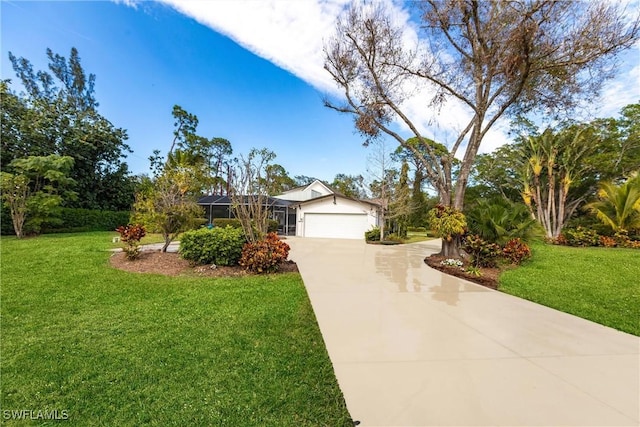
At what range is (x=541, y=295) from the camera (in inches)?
218

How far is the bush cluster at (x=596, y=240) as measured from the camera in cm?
1148

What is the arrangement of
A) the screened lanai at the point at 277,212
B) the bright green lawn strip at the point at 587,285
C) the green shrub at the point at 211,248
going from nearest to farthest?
the bright green lawn strip at the point at 587,285 < the green shrub at the point at 211,248 < the screened lanai at the point at 277,212

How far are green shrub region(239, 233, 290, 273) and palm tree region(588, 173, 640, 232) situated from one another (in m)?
14.2

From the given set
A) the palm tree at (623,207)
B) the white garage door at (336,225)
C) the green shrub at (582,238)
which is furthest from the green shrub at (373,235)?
the palm tree at (623,207)

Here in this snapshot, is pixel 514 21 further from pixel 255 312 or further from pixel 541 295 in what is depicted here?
pixel 255 312

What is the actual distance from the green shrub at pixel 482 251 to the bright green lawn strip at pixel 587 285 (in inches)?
25.4

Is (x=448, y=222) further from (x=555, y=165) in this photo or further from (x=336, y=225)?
(x=555, y=165)

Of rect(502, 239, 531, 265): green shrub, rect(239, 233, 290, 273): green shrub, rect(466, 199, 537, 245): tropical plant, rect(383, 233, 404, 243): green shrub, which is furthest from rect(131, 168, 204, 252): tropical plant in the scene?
rect(383, 233, 404, 243): green shrub

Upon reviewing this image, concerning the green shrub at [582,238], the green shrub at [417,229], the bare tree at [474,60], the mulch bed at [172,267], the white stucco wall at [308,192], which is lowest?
the mulch bed at [172,267]

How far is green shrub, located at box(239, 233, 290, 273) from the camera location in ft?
22.9

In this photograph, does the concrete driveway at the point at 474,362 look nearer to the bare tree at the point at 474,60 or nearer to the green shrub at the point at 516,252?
the green shrub at the point at 516,252

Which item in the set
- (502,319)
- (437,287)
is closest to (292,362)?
(502,319)

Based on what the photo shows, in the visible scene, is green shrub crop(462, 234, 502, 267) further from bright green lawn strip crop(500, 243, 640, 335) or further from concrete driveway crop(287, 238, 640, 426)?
concrete driveway crop(287, 238, 640, 426)

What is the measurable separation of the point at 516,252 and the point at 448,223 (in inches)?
75.8
